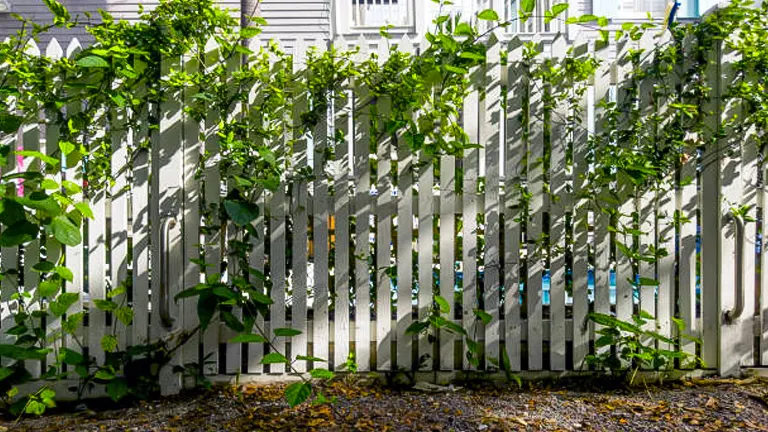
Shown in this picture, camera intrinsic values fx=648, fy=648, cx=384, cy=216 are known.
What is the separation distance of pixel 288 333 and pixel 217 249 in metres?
0.62

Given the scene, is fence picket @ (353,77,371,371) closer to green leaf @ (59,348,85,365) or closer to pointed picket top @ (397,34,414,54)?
pointed picket top @ (397,34,414,54)

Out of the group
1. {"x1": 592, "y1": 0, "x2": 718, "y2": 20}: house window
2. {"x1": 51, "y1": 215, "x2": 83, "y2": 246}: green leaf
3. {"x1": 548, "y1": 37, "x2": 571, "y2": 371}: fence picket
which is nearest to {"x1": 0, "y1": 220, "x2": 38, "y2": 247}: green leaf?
{"x1": 51, "y1": 215, "x2": 83, "y2": 246}: green leaf

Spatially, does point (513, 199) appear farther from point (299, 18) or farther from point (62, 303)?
point (299, 18)

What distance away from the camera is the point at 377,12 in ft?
32.4

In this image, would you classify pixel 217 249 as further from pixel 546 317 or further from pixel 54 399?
pixel 546 317

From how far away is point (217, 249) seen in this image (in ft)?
10.8

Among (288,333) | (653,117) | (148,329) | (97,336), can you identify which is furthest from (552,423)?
(97,336)


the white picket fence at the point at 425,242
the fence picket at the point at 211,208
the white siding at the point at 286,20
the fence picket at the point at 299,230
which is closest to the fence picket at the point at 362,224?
the white picket fence at the point at 425,242

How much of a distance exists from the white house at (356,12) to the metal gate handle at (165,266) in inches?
262

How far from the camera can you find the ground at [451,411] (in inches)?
109

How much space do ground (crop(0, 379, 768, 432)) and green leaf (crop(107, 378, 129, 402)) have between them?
0.26 feet

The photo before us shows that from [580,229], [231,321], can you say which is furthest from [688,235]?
[231,321]

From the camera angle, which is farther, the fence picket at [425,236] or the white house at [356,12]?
the white house at [356,12]

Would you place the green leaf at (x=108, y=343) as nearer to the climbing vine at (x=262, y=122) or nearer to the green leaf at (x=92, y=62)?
the climbing vine at (x=262, y=122)
